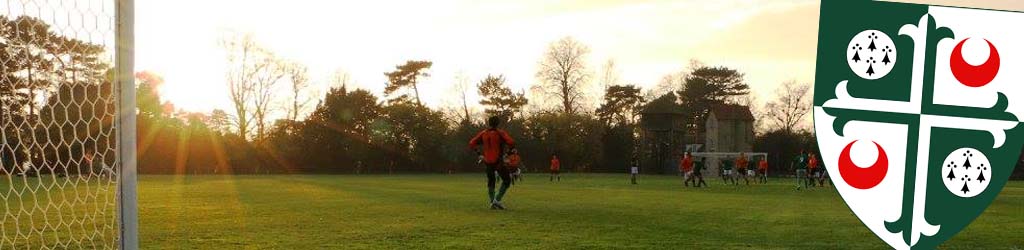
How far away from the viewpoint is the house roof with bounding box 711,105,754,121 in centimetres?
7325

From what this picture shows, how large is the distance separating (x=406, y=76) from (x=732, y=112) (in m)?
26.0

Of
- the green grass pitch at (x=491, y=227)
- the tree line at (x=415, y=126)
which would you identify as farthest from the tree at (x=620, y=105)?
the green grass pitch at (x=491, y=227)

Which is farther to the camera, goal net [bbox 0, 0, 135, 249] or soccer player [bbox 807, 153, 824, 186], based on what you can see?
soccer player [bbox 807, 153, 824, 186]

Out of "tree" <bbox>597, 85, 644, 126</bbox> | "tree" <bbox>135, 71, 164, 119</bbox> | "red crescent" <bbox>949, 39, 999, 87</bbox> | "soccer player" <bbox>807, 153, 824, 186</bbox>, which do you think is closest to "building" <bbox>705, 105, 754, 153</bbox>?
"tree" <bbox>597, 85, 644, 126</bbox>

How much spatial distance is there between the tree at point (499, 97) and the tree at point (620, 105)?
6.54 meters

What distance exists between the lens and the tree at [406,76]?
2926 inches

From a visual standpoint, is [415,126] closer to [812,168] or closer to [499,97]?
[499,97]

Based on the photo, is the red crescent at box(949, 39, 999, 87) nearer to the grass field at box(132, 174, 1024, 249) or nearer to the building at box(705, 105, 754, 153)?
the grass field at box(132, 174, 1024, 249)

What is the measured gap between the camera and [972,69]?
649 centimetres

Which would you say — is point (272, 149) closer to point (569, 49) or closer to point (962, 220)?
point (569, 49)

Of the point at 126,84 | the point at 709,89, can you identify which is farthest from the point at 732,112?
the point at 126,84

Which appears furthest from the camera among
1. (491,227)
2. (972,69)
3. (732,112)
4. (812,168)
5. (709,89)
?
(709,89)

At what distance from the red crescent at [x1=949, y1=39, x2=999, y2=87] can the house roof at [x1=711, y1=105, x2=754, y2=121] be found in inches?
2670

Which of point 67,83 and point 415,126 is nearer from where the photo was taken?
point 67,83
